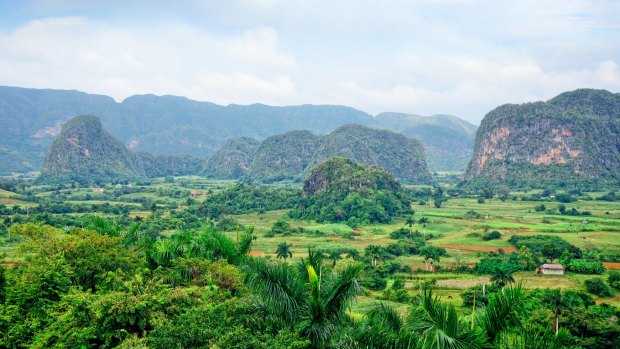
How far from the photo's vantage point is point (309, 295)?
952cm

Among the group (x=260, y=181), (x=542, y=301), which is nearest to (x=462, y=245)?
(x=542, y=301)

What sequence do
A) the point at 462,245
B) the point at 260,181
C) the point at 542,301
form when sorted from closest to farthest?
the point at 542,301, the point at 462,245, the point at 260,181

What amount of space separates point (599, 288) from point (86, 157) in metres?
142

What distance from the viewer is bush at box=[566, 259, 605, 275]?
35719mm

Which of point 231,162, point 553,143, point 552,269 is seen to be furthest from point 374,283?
point 231,162

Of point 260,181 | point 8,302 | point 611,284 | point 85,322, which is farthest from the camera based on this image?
point 260,181

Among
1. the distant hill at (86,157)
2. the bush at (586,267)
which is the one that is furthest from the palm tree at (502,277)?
the distant hill at (86,157)

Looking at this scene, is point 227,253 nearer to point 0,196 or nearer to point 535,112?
point 0,196

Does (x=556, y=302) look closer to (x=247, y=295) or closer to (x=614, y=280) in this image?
(x=614, y=280)

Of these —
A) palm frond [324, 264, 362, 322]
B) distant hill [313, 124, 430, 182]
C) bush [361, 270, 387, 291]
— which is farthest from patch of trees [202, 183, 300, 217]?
distant hill [313, 124, 430, 182]

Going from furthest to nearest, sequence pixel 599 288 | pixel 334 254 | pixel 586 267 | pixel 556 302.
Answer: pixel 334 254, pixel 586 267, pixel 599 288, pixel 556 302

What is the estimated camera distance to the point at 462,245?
157 ft

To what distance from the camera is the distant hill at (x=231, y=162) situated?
172m

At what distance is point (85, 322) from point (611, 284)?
31.4 meters
